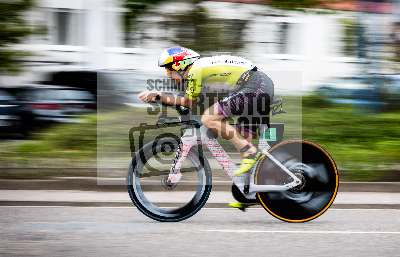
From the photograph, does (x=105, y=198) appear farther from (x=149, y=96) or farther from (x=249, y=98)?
(x=249, y=98)

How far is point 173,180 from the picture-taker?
8039mm

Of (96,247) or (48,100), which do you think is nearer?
(96,247)

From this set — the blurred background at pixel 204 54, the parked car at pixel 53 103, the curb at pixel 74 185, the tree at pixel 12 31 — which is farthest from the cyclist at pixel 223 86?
the parked car at pixel 53 103

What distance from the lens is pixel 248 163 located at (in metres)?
8.08

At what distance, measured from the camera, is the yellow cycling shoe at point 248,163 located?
26.5 ft

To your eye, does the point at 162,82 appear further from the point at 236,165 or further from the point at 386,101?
the point at 236,165

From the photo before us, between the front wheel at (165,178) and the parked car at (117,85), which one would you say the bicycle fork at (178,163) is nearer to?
the front wheel at (165,178)

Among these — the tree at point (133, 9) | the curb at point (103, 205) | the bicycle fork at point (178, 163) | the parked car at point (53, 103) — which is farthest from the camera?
the parked car at point (53, 103)

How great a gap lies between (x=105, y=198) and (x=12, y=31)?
14.6ft

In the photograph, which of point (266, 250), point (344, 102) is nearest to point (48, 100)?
point (344, 102)

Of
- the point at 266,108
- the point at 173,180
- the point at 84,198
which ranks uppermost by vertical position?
the point at 266,108

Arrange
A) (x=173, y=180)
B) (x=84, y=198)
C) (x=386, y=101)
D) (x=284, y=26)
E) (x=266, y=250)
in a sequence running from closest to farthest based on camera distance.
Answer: (x=266, y=250) < (x=173, y=180) < (x=84, y=198) < (x=386, y=101) < (x=284, y=26)

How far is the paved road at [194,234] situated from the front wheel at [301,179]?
0.14 m

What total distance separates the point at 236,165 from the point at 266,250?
126cm
